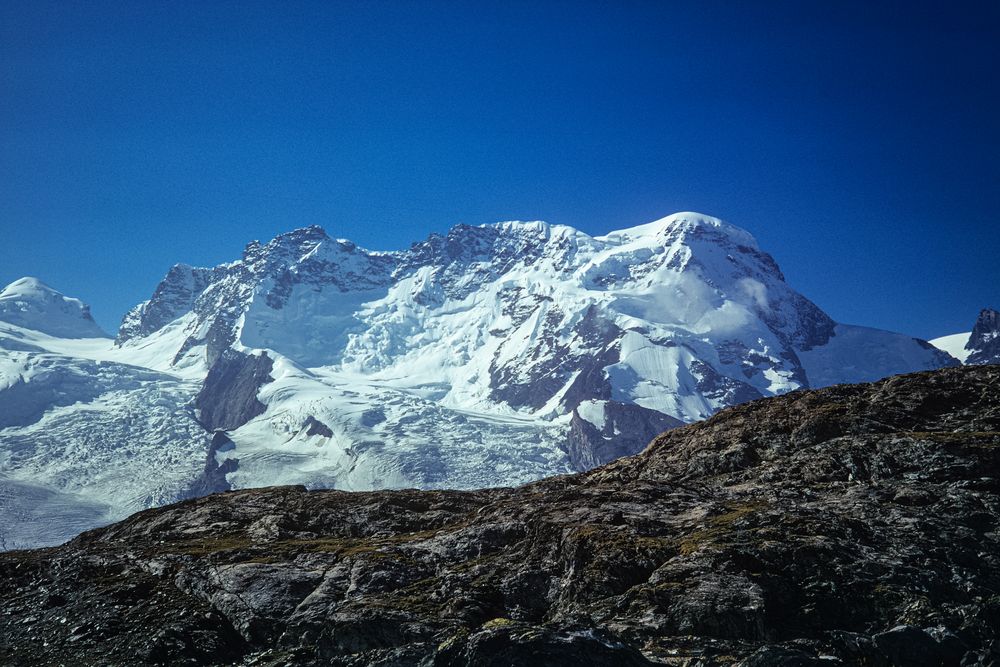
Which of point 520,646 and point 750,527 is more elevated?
point 750,527

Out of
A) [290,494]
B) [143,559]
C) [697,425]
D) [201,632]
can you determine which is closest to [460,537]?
[201,632]

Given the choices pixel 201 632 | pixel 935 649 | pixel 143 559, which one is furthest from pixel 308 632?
pixel 935 649

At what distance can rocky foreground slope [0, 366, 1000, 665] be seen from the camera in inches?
1068

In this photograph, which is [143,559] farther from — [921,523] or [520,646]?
[921,523]

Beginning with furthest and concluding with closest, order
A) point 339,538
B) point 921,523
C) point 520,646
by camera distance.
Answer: point 339,538
point 921,523
point 520,646

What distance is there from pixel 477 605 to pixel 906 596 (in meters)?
14.8

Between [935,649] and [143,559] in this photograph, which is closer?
[935,649]

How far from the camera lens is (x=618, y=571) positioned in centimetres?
3312

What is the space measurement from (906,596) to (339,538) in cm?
2767

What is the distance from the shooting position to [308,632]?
31.4 m

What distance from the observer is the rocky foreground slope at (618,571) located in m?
27.1

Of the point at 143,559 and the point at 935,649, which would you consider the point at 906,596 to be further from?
the point at 143,559

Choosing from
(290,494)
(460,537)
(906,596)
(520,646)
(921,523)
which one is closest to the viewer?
(520,646)

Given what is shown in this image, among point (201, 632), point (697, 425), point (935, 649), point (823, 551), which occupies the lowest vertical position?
point (201, 632)
